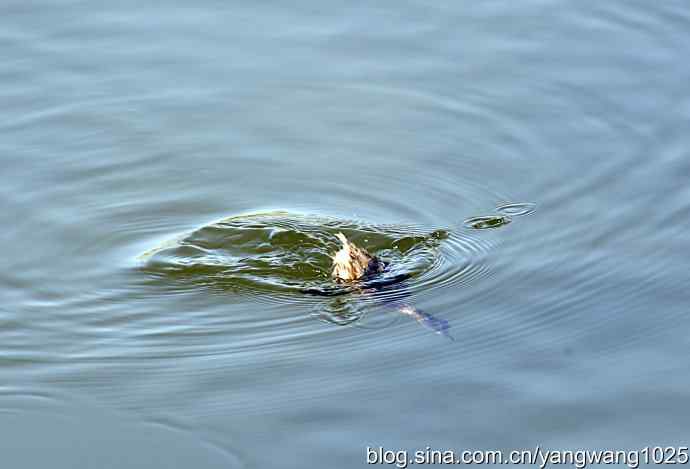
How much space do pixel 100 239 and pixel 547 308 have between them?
3796 millimetres

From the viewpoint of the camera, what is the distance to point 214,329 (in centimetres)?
970

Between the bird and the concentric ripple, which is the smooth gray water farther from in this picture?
the bird

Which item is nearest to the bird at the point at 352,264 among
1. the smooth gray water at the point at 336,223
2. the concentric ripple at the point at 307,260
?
the concentric ripple at the point at 307,260

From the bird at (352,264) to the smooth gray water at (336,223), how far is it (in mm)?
192

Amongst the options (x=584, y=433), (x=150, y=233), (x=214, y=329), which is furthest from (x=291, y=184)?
(x=584, y=433)

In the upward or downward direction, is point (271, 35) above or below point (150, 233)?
above

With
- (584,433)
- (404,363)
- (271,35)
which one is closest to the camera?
(584,433)

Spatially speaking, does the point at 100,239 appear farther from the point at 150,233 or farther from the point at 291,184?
the point at 291,184

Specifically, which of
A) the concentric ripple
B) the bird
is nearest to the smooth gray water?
the concentric ripple

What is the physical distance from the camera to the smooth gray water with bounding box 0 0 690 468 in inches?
342

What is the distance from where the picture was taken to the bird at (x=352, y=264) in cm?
1011

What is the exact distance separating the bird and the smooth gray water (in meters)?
0.19

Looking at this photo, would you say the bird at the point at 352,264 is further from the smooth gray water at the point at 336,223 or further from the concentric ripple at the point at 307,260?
the smooth gray water at the point at 336,223

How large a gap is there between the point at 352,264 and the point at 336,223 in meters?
1.14
